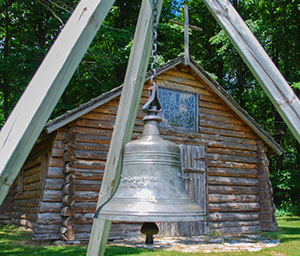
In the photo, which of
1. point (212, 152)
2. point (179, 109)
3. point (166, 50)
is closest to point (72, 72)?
point (179, 109)

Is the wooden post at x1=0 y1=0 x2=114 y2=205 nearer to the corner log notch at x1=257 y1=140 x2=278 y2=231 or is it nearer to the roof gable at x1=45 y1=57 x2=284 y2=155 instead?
the roof gable at x1=45 y1=57 x2=284 y2=155

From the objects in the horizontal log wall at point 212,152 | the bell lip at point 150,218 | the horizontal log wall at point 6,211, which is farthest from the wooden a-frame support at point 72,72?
the horizontal log wall at point 6,211

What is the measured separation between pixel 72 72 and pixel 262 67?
154cm

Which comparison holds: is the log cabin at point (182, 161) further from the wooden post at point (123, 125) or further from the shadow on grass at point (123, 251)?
the wooden post at point (123, 125)

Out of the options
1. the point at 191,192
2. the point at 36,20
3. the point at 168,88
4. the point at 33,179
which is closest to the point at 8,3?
the point at 36,20

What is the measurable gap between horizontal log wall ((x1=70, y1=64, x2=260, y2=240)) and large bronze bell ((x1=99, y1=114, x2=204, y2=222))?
6980 millimetres

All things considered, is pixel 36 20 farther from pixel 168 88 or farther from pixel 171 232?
pixel 171 232

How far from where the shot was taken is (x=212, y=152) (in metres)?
11.9

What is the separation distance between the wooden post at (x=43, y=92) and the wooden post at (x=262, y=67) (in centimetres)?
110

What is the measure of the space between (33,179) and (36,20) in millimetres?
10169

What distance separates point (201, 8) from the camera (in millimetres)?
23453

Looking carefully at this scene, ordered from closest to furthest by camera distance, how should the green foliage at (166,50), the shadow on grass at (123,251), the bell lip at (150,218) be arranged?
1. the bell lip at (150,218)
2. the shadow on grass at (123,251)
3. the green foliage at (166,50)

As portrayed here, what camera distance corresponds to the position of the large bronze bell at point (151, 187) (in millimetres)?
2668

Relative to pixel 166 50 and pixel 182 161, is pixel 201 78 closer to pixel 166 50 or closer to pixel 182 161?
pixel 182 161
